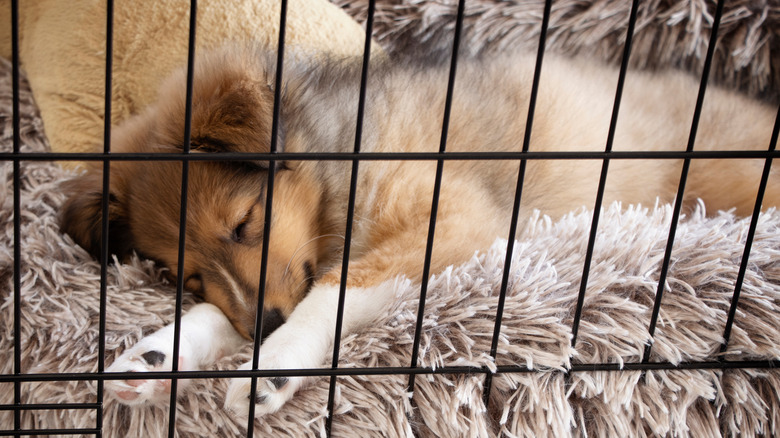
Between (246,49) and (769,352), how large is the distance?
1.45m

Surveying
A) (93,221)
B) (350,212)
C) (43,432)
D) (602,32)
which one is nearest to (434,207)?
(350,212)

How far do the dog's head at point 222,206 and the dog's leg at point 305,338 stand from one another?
12 centimetres

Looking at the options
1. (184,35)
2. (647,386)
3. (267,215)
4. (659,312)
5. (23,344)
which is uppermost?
(184,35)

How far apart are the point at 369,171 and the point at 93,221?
0.73m

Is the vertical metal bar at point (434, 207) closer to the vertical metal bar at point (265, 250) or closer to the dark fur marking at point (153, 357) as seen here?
the vertical metal bar at point (265, 250)

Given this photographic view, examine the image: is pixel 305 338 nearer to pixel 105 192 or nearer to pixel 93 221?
→ pixel 105 192

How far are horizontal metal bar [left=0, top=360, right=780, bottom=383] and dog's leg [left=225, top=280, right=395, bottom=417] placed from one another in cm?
7

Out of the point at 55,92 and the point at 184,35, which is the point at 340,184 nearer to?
the point at 184,35

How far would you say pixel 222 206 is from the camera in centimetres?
165

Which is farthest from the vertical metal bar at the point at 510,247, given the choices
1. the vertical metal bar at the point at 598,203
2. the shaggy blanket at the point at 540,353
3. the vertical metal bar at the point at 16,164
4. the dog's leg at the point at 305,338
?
the vertical metal bar at the point at 16,164

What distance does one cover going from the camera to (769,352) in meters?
1.33

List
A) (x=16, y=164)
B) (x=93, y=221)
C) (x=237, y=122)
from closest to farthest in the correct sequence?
1. (x=16, y=164)
2. (x=237, y=122)
3. (x=93, y=221)

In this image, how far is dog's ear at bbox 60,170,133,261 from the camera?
181 centimetres

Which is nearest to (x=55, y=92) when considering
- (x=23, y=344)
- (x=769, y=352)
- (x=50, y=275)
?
(x=50, y=275)
